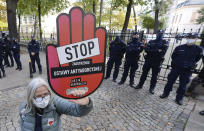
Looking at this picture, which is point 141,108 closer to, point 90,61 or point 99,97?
point 99,97

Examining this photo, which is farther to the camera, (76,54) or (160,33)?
(160,33)

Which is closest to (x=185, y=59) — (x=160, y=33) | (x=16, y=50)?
(x=160, y=33)

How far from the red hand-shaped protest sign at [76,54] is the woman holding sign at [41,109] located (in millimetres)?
209

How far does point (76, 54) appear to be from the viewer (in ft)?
3.63

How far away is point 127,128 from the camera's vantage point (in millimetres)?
2793

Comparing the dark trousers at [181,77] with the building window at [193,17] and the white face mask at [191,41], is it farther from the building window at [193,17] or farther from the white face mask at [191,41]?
the building window at [193,17]

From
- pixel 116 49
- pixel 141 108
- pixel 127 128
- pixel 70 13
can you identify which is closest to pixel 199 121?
pixel 141 108

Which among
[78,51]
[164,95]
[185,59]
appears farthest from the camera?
[164,95]

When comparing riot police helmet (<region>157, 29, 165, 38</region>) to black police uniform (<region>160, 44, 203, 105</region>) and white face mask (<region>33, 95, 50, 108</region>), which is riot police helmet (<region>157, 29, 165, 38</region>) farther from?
white face mask (<region>33, 95, 50, 108</region>)

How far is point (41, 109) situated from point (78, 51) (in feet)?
2.65

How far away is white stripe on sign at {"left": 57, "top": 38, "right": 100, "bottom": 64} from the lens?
41.6 inches

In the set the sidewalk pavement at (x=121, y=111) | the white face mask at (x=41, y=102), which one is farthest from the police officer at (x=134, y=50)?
the white face mask at (x=41, y=102)

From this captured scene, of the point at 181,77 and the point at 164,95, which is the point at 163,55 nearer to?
the point at 181,77

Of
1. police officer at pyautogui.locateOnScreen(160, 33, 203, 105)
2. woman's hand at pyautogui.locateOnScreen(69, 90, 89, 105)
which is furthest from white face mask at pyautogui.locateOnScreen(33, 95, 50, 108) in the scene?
police officer at pyautogui.locateOnScreen(160, 33, 203, 105)
